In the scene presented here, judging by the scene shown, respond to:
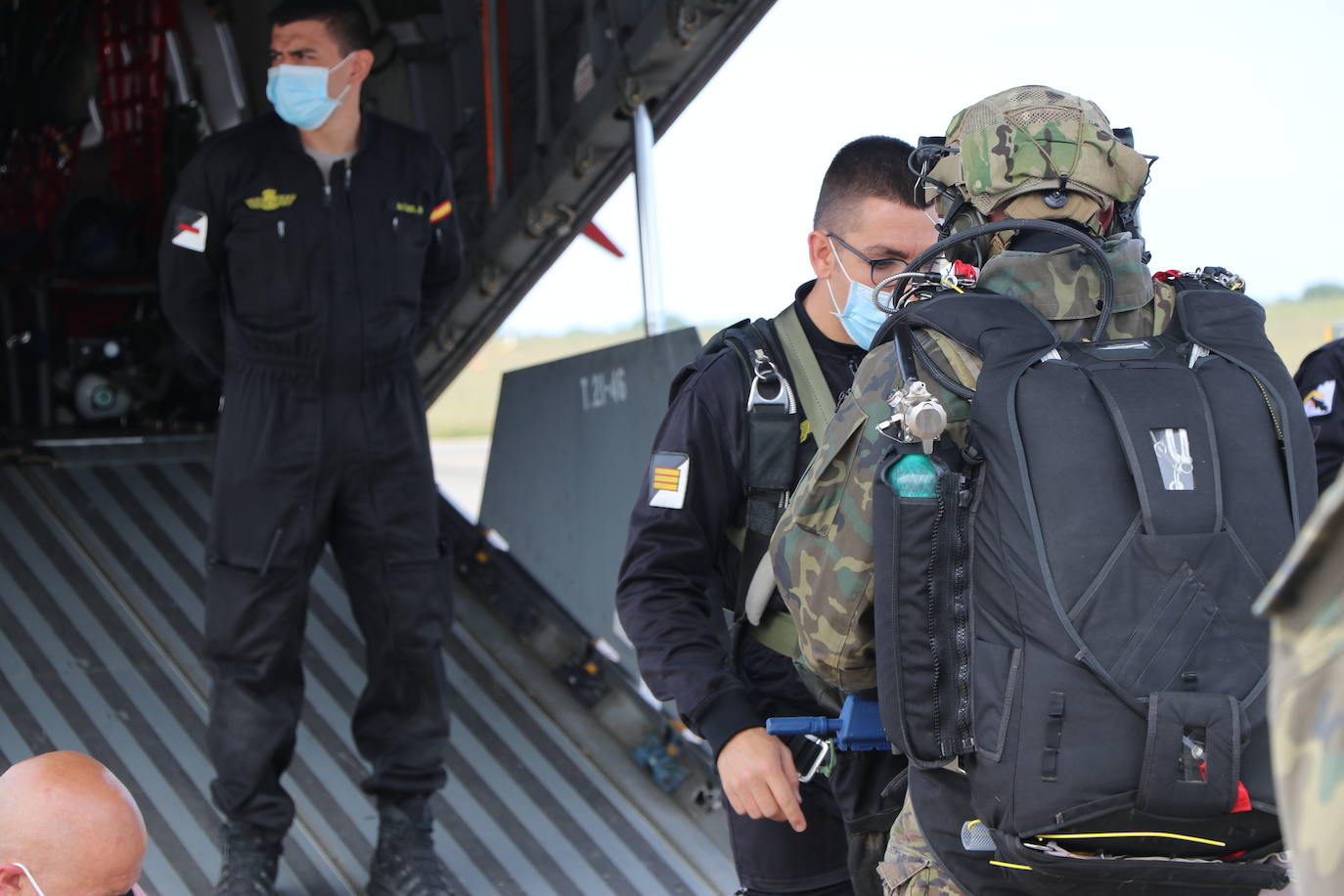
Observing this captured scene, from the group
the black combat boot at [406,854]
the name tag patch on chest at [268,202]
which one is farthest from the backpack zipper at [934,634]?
the name tag patch on chest at [268,202]

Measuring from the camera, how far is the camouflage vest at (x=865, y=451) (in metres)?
1.66

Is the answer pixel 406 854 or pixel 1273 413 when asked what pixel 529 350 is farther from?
pixel 1273 413

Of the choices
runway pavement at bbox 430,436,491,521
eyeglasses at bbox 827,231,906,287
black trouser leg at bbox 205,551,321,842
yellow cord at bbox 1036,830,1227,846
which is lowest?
runway pavement at bbox 430,436,491,521

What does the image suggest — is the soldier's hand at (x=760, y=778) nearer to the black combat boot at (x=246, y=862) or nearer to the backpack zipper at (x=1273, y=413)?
the backpack zipper at (x=1273, y=413)

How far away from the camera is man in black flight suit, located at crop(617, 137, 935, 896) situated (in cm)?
218

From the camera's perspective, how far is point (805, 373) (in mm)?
2352

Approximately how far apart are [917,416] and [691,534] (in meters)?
0.79

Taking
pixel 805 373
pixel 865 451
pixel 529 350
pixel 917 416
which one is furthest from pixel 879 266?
pixel 529 350

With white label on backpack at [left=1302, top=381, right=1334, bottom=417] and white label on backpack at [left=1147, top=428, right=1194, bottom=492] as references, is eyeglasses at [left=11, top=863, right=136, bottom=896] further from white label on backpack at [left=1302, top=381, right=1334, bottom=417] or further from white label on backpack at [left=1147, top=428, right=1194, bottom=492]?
white label on backpack at [left=1302, top=381, right=1334, bottom=417]

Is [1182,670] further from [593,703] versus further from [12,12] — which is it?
[12,12]

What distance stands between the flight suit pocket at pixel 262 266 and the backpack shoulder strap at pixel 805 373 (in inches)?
58.7

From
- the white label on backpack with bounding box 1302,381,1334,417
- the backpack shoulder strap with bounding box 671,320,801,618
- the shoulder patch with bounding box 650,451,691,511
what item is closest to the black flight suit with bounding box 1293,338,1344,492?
the white label on backpack with bounding box 1302,381,1334,417

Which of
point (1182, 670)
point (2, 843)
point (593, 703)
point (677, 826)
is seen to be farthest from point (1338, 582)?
point (593, 703)

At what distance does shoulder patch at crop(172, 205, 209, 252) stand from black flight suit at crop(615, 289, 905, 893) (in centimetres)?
161
